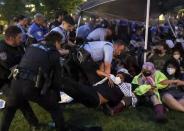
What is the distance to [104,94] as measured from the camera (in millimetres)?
7168

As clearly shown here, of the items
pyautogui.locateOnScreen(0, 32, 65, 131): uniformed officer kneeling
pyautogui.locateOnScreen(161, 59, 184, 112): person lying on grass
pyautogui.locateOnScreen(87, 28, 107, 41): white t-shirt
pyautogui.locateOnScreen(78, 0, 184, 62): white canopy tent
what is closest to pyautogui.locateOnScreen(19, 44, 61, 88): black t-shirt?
pyautogui.locateOnScreen(0, 32, 65, 131): uniformed officer kneeling

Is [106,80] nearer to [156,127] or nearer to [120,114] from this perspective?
[120,114]

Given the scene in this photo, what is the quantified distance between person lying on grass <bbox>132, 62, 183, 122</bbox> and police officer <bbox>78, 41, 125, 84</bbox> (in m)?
0.65

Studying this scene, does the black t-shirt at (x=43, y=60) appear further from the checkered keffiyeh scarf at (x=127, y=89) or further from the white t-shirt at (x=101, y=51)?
the checkered keffiyeh scarf at (x=127, y=89)

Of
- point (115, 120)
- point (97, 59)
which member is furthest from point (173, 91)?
point (97, 59)

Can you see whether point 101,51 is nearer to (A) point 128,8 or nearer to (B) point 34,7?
(A) point 128,8

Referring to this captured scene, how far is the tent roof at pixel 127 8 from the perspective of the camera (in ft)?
40.2

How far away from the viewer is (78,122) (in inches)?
272

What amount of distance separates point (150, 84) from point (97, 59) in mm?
1040

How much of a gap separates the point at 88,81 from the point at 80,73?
0.22 meters

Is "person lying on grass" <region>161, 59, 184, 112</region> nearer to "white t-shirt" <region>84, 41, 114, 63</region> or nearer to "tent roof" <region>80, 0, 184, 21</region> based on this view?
"white t-shirt" <region>84, 41, 114, 63</region>

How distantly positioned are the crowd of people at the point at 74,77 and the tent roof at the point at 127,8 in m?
2.42

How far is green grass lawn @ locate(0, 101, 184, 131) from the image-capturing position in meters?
6.61

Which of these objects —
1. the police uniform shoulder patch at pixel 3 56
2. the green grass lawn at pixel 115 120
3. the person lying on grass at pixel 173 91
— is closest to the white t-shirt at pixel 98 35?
the person lying on grass at pixel 173 91
